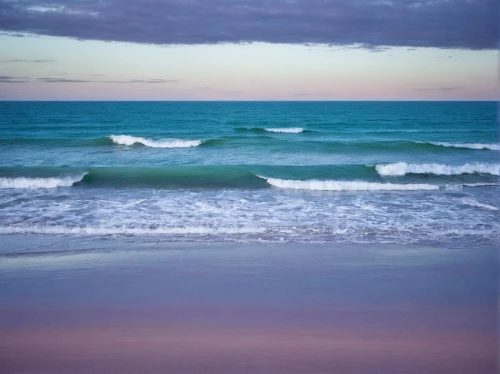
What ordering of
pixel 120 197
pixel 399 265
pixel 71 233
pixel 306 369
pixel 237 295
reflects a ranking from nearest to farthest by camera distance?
1. pixel 306 369
2. pixel 237 295
3. pixel 399 265
4. pixel 71 233
5. pixel 120 197

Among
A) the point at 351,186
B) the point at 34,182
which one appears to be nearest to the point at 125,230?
the point at 34,182

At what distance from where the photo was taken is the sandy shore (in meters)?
3.84

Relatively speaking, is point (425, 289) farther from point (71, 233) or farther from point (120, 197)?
point (120, 197)

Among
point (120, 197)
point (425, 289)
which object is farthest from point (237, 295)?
point (120, 197)

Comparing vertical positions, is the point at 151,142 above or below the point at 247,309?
above

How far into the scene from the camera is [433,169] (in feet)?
44.9

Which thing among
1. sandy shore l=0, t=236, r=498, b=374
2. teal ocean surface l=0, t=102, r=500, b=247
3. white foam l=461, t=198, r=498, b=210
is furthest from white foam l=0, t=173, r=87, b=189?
white foam l=461, t=198, r=498, b=210

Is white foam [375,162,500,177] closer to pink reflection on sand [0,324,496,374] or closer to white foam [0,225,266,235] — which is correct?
white foam [0,225,266,235]

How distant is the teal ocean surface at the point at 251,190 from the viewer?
297 inches

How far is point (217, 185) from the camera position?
1209 cm

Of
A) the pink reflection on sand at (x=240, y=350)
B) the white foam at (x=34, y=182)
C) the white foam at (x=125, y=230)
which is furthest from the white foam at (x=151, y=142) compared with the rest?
the pink reflection on sand at (x=240, y=350)

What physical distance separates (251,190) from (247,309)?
22.3ft

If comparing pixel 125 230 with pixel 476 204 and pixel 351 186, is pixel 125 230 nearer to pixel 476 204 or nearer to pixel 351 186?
pixel 351 186

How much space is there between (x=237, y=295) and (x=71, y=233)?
390 cm
